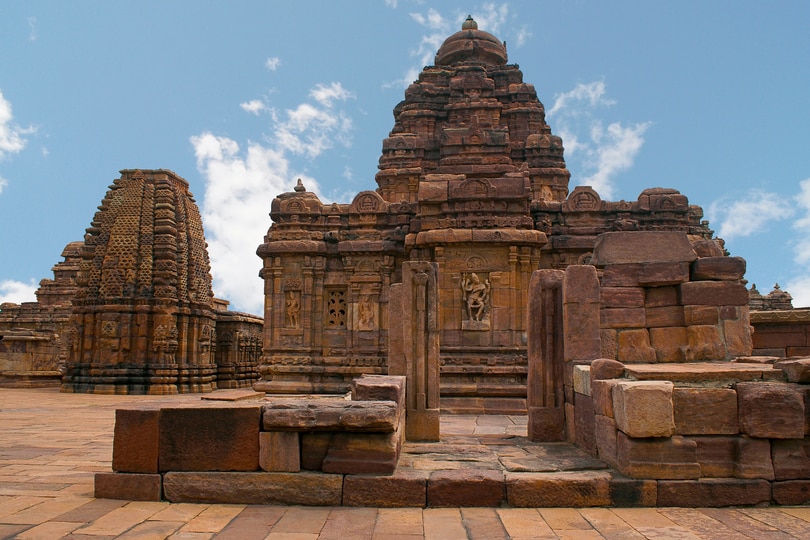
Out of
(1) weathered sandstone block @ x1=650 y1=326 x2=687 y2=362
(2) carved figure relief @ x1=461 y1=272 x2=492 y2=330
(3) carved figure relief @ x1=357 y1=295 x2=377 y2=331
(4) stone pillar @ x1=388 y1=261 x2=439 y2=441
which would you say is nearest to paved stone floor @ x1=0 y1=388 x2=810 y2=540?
(4) stone pillar @ x1=388 y1=261 x2=439 y2=441

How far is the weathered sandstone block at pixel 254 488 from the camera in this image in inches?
220

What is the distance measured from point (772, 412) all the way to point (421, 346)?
3.80 m

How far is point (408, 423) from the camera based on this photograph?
7.88 metres

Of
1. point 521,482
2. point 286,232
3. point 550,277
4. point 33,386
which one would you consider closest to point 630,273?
point 550,277

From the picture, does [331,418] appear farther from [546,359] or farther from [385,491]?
[546,359]

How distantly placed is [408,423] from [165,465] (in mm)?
2974

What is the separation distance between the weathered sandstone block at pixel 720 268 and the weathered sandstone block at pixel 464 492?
17.4ft

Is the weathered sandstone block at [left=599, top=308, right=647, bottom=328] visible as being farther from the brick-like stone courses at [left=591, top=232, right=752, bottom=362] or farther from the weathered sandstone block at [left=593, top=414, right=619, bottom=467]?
the weathered sandstone block at [left=593, top=414, right=619, bottom=467]

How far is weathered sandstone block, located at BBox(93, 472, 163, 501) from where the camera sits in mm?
5727

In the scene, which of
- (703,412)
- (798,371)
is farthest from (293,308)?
(798,371)

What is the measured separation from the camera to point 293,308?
59.9ft

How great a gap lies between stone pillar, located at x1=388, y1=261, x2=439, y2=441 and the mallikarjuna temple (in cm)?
2

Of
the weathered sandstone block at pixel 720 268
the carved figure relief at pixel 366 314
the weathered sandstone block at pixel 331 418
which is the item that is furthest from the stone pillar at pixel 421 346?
the carved figure relief at pixel 366 314

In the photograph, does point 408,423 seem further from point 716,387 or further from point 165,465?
point 716,387
